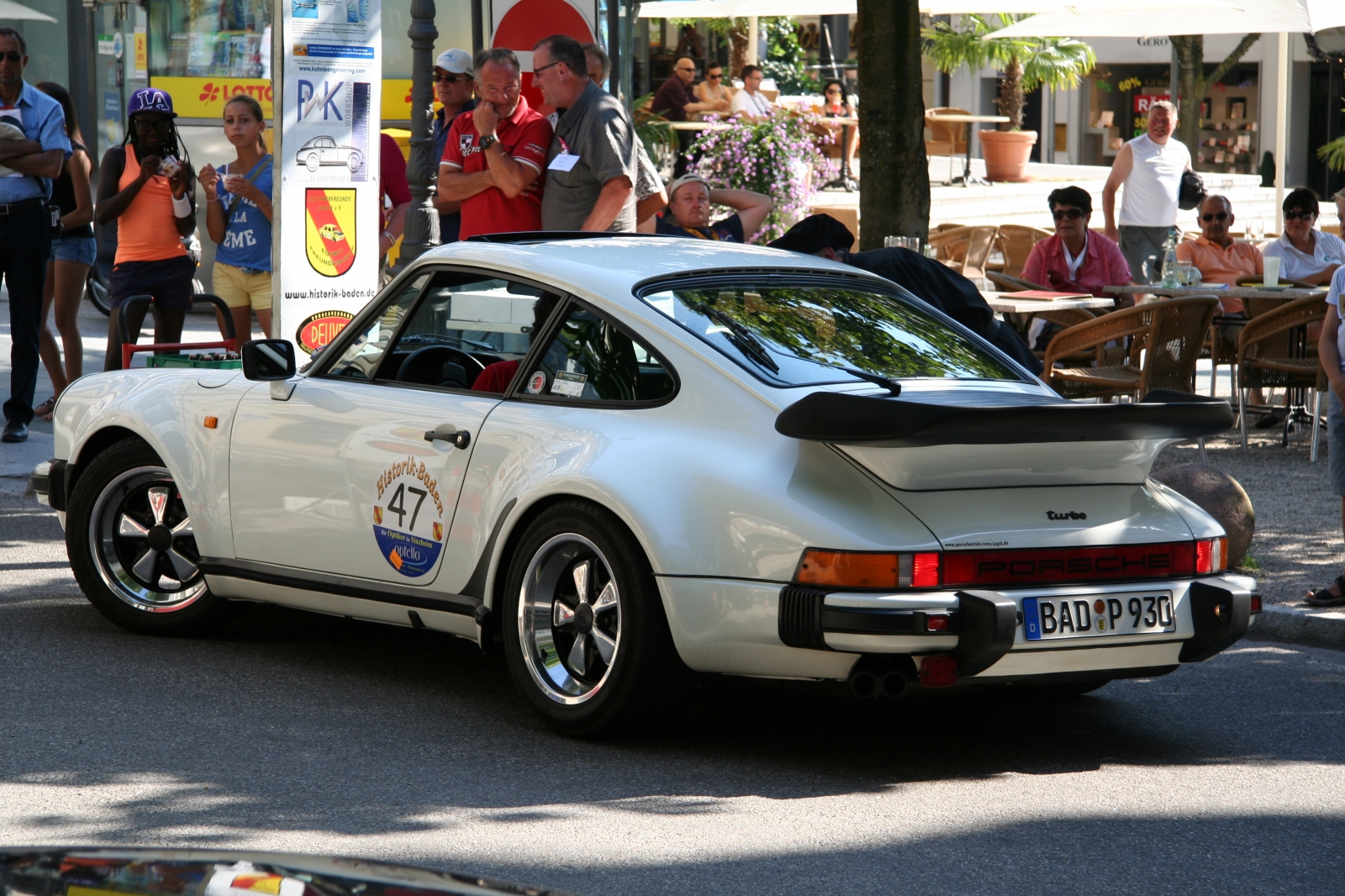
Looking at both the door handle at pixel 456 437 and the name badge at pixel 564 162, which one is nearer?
the door handle at pixel 456 437

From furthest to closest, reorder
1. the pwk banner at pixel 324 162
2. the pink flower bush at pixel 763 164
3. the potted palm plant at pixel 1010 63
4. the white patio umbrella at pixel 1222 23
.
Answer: the potted palm plant at pixel 1010 63
the pink flower bush at pixel 763 164
the white patio umbrella at pixel 1222 23
the pwk banner at pixel 324 162

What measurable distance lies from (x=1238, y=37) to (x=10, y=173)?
33.4 meters

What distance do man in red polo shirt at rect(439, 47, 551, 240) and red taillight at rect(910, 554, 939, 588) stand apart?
472 cm

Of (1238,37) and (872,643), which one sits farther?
(1238,37)

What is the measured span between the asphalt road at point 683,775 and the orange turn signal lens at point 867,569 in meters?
0.57

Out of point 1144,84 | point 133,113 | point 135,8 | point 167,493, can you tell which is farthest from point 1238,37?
point 167,493

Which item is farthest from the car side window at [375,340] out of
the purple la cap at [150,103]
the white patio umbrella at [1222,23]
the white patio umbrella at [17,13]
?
the white patio umbrella at [17,13]

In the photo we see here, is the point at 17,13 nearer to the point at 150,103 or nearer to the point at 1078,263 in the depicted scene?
the point at 150,103

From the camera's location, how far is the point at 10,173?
10.7 metres

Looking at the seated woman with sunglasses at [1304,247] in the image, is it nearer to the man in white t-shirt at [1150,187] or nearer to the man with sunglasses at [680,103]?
the man in white t-shirt at [1150,187]

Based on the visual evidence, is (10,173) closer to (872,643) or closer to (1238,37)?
(872,643)

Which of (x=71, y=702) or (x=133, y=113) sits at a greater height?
(x=133, y=113)

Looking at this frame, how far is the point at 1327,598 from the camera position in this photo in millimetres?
7508

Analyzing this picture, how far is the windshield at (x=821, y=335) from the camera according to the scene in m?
5.46
